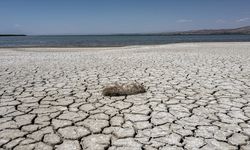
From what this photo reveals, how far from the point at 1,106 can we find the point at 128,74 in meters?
3.13

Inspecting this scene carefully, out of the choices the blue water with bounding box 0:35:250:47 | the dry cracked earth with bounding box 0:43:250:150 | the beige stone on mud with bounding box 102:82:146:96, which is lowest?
the dry cracked earth with bounding box 0:43:250:150

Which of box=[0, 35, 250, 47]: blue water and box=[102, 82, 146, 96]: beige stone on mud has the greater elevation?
box=[0, 35, 250, 47]: blue water

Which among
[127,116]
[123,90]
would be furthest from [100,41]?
[127,116]

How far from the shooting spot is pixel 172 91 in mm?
3988

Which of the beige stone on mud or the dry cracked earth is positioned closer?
the dry cracked earth

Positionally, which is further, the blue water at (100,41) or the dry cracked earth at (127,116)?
the blue water at (100,41)

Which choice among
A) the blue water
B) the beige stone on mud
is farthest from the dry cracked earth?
the blue water

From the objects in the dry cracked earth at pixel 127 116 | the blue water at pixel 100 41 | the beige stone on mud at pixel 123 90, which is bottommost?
the dry cracked earth at pixel 127 116

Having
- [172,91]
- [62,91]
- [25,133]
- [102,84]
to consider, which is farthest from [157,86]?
[25,133]

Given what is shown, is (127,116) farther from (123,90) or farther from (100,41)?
(100,41)

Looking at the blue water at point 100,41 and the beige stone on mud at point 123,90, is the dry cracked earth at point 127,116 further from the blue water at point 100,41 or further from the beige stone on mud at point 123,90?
the blue water at point 100,41

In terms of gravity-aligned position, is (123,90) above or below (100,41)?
below

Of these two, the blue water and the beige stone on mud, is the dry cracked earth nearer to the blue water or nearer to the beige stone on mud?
the beige stone on mud

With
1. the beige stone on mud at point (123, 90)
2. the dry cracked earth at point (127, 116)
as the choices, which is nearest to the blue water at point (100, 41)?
the dry cracked earth at point (127, 116)
